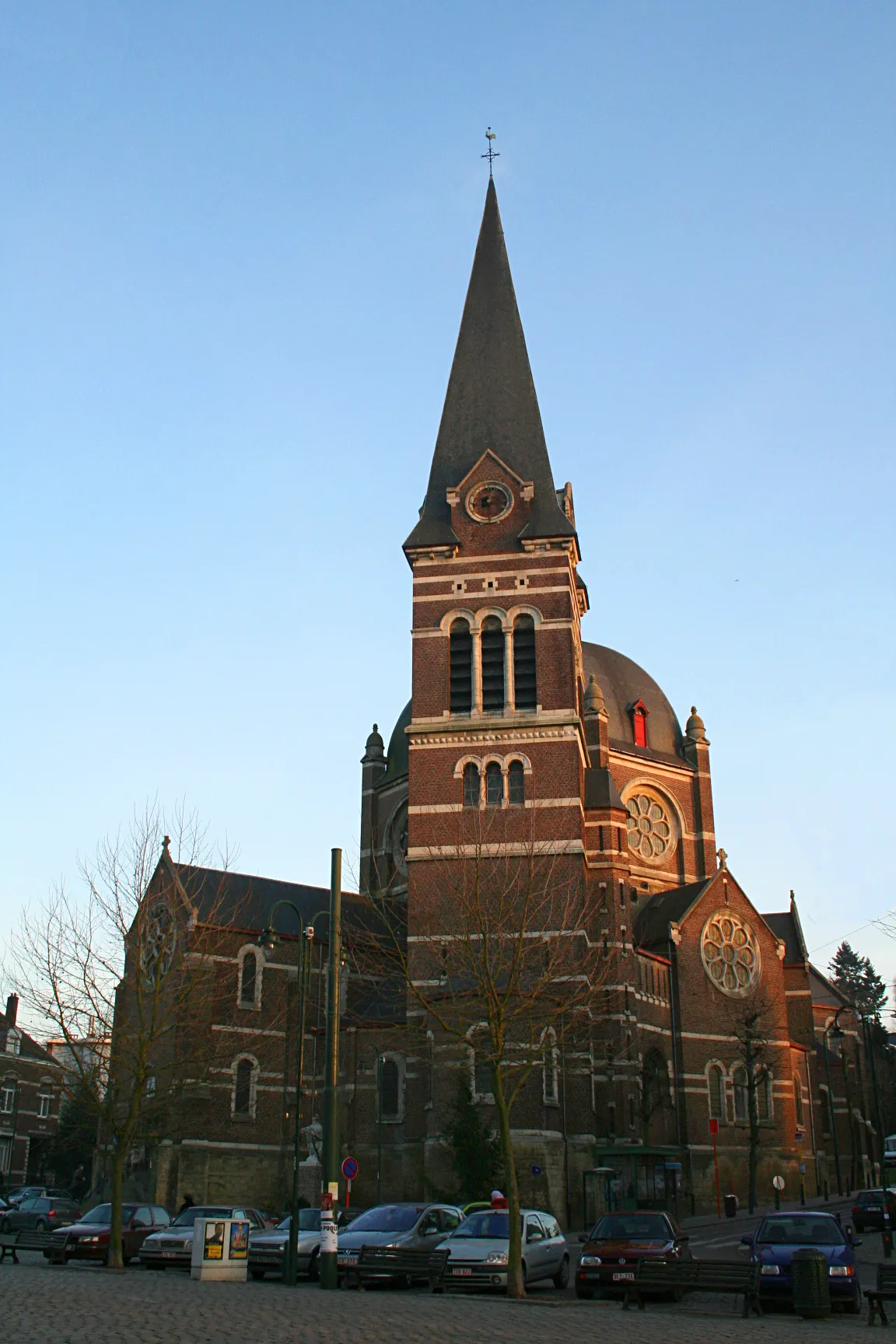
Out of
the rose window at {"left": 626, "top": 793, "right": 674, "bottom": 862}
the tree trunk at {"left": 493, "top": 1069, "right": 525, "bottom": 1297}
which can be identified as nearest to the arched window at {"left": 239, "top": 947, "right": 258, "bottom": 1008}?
the rose window at {"left": 626, "top": 793, "right": 674, "bottom": 862}

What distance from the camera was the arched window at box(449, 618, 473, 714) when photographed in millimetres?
46812

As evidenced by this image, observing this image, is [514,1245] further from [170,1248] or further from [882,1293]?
[170,1248]

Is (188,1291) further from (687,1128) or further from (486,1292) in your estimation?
(687,1128)

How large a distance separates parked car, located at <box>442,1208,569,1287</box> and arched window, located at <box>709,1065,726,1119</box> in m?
27.3

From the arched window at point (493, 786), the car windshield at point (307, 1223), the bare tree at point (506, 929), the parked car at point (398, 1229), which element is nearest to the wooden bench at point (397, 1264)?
the parked car at point (398, 1229)

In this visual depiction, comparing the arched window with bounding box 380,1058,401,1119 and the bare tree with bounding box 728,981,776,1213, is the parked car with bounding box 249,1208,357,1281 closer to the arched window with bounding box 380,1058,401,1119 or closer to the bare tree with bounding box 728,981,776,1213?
the arched window with bounding box 380,1058,401,1119

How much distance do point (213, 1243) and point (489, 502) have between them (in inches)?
1239

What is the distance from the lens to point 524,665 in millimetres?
46750

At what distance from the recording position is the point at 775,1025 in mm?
52906

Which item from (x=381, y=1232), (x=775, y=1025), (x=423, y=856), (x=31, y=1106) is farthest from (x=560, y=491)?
(x=31, y=1106)

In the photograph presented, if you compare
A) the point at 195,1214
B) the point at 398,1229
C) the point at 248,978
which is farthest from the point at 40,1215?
the point at 398,1229

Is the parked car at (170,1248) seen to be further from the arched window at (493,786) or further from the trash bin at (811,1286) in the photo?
the arched window at (493,786)

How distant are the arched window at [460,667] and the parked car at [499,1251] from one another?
23.9 m

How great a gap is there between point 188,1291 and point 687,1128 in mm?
33189
